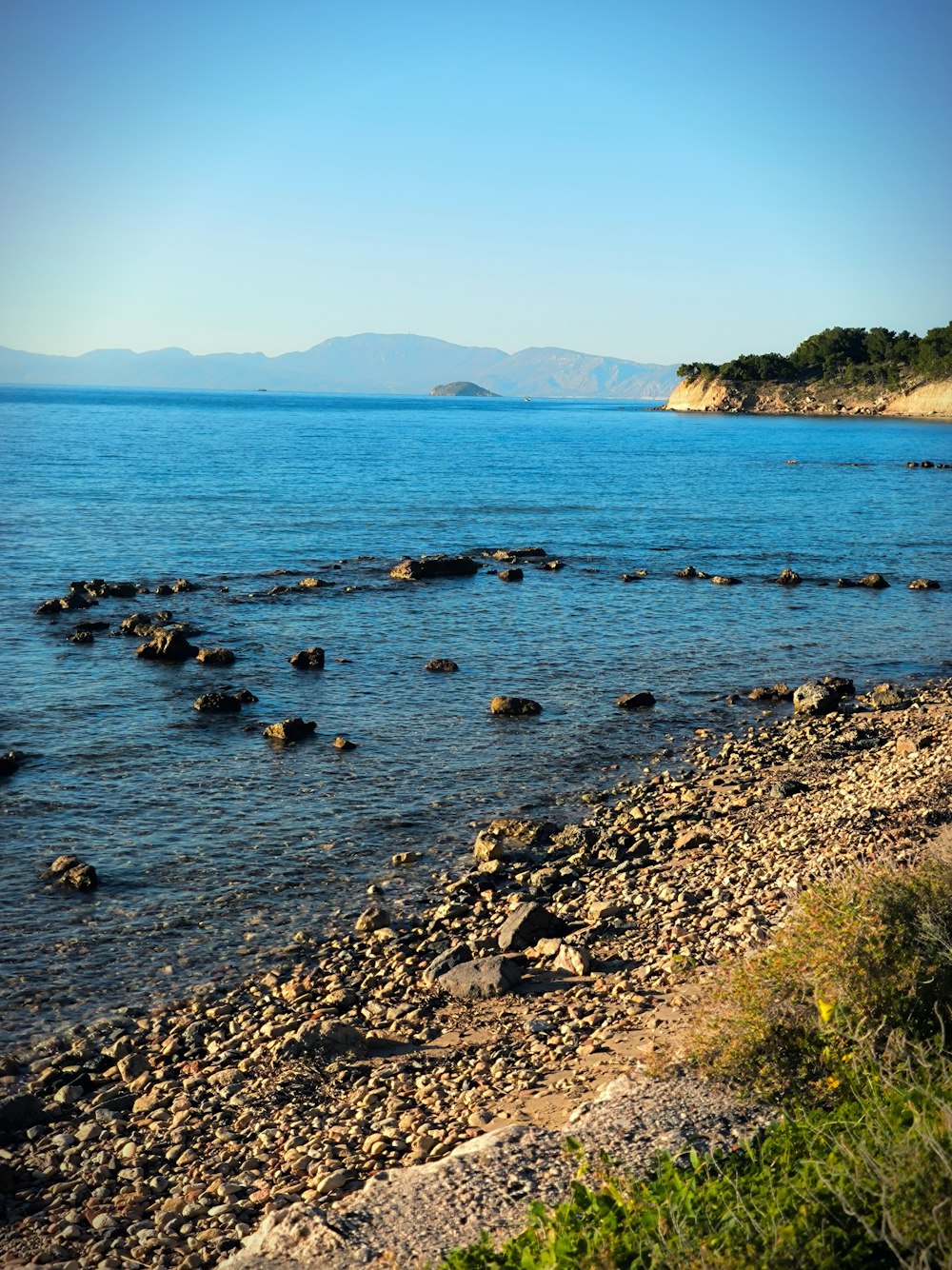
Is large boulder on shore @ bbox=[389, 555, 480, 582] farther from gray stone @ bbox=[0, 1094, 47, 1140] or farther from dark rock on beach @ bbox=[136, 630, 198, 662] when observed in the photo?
gray stone @ bbox=[0, 1094, 47, 1140]

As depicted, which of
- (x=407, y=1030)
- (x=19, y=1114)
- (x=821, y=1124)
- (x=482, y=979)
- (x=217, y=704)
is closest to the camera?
(x=821, y=1124)

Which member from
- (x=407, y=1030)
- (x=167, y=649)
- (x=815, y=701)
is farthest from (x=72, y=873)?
(x=815, y=701)

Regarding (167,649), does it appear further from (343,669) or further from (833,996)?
(833,996)

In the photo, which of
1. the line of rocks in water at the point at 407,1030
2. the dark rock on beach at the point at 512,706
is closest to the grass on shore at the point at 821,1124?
the line of rocks in water at the point at 407,1030

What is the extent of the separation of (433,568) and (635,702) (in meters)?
18.5

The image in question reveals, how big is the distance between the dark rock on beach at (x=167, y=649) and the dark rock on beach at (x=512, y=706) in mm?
9584

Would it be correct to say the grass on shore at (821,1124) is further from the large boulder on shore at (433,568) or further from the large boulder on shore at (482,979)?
the large boulder on shore at (433,568)

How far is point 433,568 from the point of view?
42.1 metres

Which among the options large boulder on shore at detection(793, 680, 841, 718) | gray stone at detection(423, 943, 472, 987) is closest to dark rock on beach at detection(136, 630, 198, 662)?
large boulder on shore at detection(793, 680, 841, 718)

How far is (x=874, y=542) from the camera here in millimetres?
54125

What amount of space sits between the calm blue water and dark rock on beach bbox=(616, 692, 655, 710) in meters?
0.31

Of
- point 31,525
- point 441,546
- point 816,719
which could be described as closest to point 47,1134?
point 816,719

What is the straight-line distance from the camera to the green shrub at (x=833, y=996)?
8148 millimetres

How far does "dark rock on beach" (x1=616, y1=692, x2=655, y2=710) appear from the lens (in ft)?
81.5
